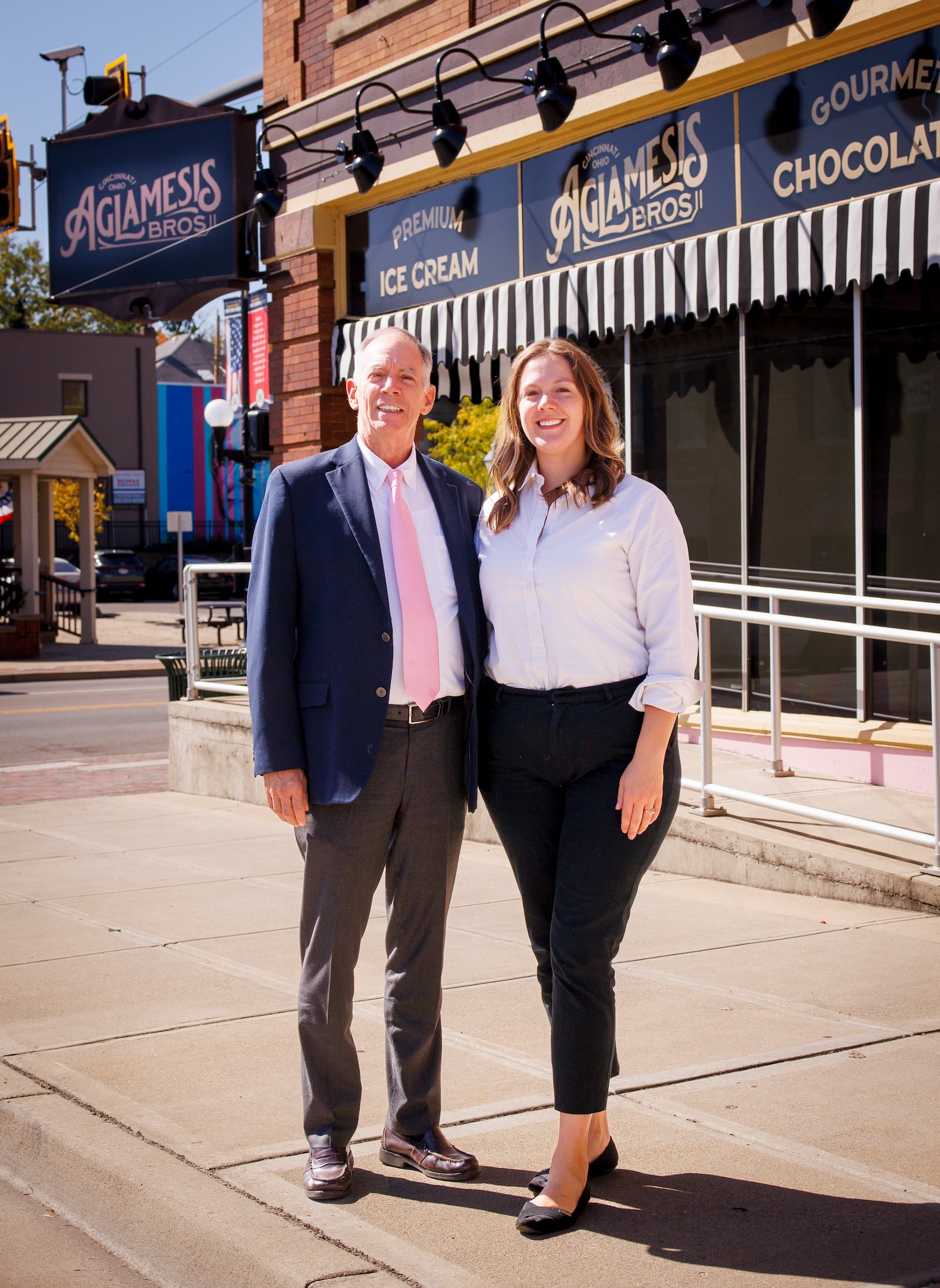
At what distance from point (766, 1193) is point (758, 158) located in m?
7.20

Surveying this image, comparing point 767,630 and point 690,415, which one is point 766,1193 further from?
point 690,415

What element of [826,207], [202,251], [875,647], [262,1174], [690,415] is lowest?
[262,1174]

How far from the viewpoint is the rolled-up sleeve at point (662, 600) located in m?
3.18

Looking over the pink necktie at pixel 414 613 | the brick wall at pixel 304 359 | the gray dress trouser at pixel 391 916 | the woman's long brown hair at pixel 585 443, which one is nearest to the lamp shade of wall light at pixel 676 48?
the brick wall at pixel 304 359

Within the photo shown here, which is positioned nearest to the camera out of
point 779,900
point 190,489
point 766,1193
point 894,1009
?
point 766,1193

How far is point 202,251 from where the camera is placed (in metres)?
14.2

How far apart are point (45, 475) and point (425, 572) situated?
2419 cm

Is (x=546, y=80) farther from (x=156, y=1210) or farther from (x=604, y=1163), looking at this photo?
(x=156, y=1210)

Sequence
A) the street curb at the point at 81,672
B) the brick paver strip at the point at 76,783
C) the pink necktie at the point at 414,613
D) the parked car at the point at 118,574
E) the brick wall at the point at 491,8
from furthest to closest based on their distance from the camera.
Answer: the parked car at the point at 118,574 → the street curb at the point at 81,672 → the brick wall at the point at 491,8 → the brick paver strip at the point at 76,783 → the pink necktie at the point at 414,613

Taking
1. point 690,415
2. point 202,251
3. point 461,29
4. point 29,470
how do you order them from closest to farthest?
point 690,415 → point 461,29 → point 202,251 → point 29,470

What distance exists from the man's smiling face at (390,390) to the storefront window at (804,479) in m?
5.38

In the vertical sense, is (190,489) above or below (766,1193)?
above

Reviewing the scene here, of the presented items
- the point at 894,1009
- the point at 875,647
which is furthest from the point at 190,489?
the point at 894,1009

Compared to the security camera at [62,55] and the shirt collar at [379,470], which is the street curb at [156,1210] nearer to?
the shirt collar at [379,470]
